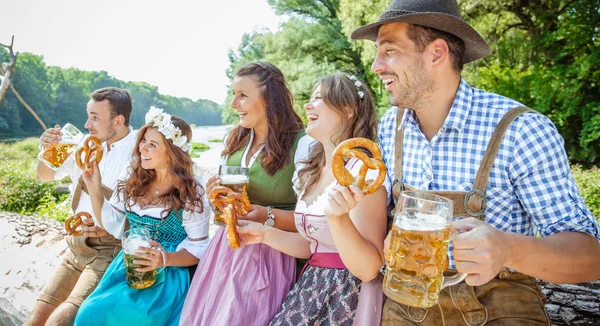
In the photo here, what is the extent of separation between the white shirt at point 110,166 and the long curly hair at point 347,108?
1870mm

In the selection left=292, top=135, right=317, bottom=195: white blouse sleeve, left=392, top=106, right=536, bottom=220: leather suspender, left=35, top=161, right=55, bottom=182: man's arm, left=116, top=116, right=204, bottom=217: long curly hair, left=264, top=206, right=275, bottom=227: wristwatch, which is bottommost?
left=35, top=161, right=55, bottom=182: man's arm

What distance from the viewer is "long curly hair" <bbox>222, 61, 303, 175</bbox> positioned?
2775 millimetres

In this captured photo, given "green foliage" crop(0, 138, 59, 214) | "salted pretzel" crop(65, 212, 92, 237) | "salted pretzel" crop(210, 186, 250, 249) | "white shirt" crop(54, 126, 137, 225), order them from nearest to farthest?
"salted pretzel" crop(210, 186, 250, 249) < "salted pretzel" crop(65, 212, 92, 237) < "white shirt" crop(54, 126, 137, 225) < "green foliage" crop(0, 138, 59, 214)

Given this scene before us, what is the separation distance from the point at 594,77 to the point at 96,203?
13403mm

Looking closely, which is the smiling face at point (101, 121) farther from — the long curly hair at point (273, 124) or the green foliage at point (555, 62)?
the green foliage at point (555, 62)

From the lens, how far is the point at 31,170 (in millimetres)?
10148

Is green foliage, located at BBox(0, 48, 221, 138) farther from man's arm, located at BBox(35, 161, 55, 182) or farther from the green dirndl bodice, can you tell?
the green dirndl bodice

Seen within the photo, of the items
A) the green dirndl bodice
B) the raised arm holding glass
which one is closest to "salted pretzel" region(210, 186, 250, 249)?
the green dirndl bodice

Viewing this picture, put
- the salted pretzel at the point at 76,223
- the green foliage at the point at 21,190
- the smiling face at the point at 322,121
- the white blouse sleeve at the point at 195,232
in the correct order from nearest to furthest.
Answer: the smiling face at the point at 322,121
the white blouse sleeve at the point at 195,232
the salted pretzel at the point at 76,223
the green foliage at the point at 21,190

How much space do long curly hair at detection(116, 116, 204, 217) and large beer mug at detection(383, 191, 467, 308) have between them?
173 centimetres

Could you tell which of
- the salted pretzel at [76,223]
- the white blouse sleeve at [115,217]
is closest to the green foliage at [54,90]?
the salted pretzel at [76,223]

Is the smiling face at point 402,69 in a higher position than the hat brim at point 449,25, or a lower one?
lower

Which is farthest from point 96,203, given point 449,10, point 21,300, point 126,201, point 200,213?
point 449,10

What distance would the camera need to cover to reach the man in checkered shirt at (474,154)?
1414 mm
